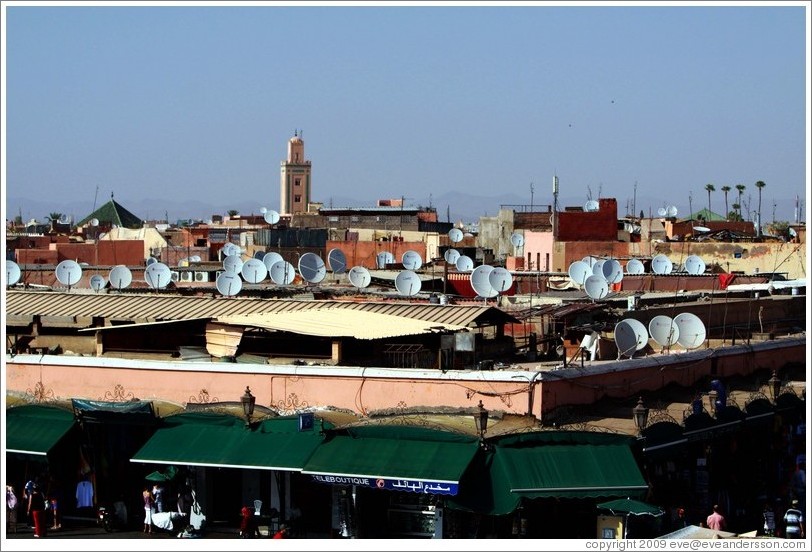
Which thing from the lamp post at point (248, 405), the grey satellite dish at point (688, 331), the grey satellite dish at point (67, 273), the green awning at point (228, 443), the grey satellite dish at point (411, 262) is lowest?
the green awning at point (228, 443)

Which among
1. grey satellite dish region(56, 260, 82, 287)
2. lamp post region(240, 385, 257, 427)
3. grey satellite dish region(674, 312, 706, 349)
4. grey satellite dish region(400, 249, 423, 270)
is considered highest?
grey satellite dish region(56, 260, 82, 287)

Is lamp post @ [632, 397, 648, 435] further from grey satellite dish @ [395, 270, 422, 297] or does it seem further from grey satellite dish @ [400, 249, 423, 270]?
grey satellite dish @ [400, 249, 423, 270]

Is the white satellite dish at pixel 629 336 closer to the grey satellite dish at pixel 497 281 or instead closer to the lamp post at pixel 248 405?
the grey satellite dish at pixel 497 281

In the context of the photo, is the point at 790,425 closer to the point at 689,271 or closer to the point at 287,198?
the point at 689,271

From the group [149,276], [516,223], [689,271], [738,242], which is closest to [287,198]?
[516,223]

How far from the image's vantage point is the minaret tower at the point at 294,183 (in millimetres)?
96375

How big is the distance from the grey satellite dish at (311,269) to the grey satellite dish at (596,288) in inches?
247

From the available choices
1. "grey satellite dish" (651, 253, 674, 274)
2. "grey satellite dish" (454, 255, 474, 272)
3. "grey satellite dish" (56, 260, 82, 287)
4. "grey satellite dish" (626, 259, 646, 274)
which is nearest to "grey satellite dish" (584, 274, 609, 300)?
"grey satellite dish" (56, 260, 82, 287)

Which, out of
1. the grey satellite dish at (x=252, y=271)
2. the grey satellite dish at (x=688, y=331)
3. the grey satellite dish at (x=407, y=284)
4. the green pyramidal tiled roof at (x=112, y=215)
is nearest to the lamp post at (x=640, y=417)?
the grey satellite dish at (x=688, y=331)

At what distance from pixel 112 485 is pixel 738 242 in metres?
28.4

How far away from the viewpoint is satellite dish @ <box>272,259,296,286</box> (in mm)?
29312

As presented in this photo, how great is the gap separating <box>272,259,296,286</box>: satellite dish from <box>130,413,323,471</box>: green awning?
1169cm

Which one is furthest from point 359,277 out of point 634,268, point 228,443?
point 228,443

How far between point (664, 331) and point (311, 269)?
29.7 feet
